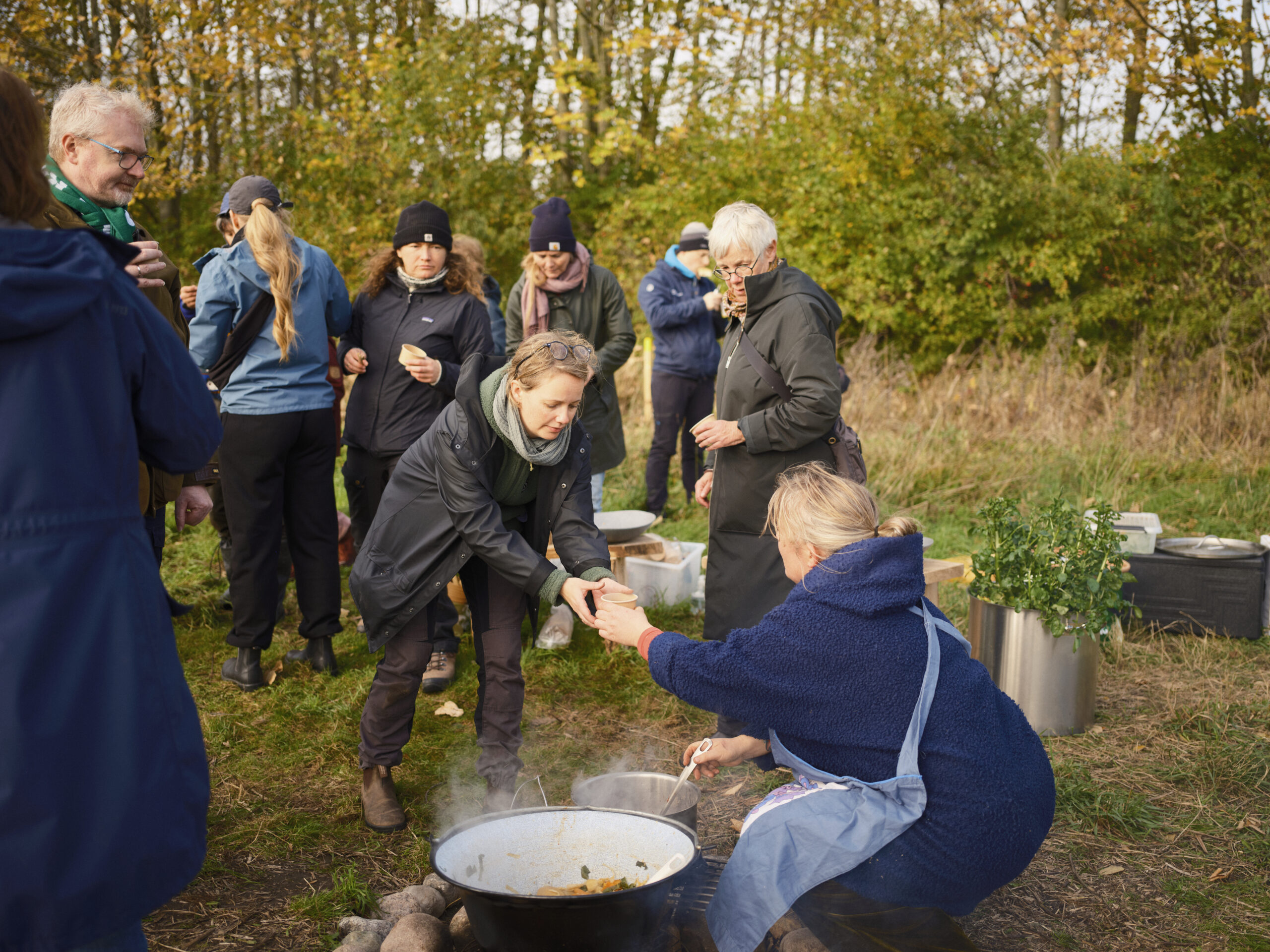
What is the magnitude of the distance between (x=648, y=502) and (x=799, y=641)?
5045mm

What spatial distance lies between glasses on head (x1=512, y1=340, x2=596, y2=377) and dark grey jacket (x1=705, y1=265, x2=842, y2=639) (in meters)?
0.69

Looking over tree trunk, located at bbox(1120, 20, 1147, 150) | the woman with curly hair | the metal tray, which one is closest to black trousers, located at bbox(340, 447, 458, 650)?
the woman with curly hair

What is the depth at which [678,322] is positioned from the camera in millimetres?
6719

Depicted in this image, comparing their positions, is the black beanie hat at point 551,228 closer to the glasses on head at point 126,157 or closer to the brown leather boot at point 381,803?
the glasses on head at point 126,157

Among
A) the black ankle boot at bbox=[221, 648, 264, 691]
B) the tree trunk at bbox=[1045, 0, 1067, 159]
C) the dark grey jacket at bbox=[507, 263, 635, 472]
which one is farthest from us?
the tree trunk at bbox=[1045, 0, 1067, 159]

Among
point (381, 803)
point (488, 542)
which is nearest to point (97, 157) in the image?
point (488, 542)

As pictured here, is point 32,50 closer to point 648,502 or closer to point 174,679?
point 648,502

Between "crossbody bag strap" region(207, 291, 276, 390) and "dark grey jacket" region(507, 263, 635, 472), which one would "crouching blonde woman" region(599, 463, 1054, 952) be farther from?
"dark grey jacket" region(507, 263, 635, 472)

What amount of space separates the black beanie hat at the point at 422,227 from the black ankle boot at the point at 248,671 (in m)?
1.87

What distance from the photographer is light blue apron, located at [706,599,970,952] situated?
87.7 inches

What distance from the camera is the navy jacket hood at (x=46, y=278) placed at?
1.46 metres

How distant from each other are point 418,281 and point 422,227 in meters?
0.24

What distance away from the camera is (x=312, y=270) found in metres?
4.24

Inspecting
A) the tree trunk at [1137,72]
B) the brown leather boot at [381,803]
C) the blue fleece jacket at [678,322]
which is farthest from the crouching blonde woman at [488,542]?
the tree trunk at [1137,72]
